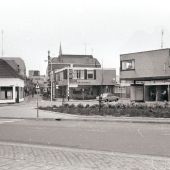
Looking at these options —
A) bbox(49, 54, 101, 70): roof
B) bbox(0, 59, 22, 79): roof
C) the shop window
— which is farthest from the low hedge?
bbox(49, 54, 101, 70): roof

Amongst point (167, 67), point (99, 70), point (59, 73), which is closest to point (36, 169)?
point (167, 67)

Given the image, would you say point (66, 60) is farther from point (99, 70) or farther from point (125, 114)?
point (125, 114)

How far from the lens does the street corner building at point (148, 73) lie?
173 ft

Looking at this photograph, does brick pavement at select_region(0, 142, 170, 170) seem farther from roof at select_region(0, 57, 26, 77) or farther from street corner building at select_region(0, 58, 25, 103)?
roof at select_region(0, 57, 26, 77)

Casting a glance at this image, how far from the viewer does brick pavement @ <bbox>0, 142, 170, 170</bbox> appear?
9.66m

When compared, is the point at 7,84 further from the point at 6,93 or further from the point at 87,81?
the point at 87,81

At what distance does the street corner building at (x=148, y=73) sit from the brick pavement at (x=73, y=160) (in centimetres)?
4026

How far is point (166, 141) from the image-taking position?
1517cm

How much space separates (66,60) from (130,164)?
427 ft

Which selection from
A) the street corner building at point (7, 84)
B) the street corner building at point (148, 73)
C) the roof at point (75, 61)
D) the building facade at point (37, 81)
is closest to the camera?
the street corner building at point (148, 73)

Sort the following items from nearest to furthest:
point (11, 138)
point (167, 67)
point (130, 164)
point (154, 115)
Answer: point (130, 164)
point (11, 138)
point (154, 115)
point (167, 67)

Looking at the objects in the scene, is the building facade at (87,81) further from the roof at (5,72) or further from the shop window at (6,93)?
the shop window at (6,93)

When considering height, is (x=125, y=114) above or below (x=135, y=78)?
below

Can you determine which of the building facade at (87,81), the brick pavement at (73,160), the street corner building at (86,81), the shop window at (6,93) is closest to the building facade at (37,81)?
the shop window at (6,93)
